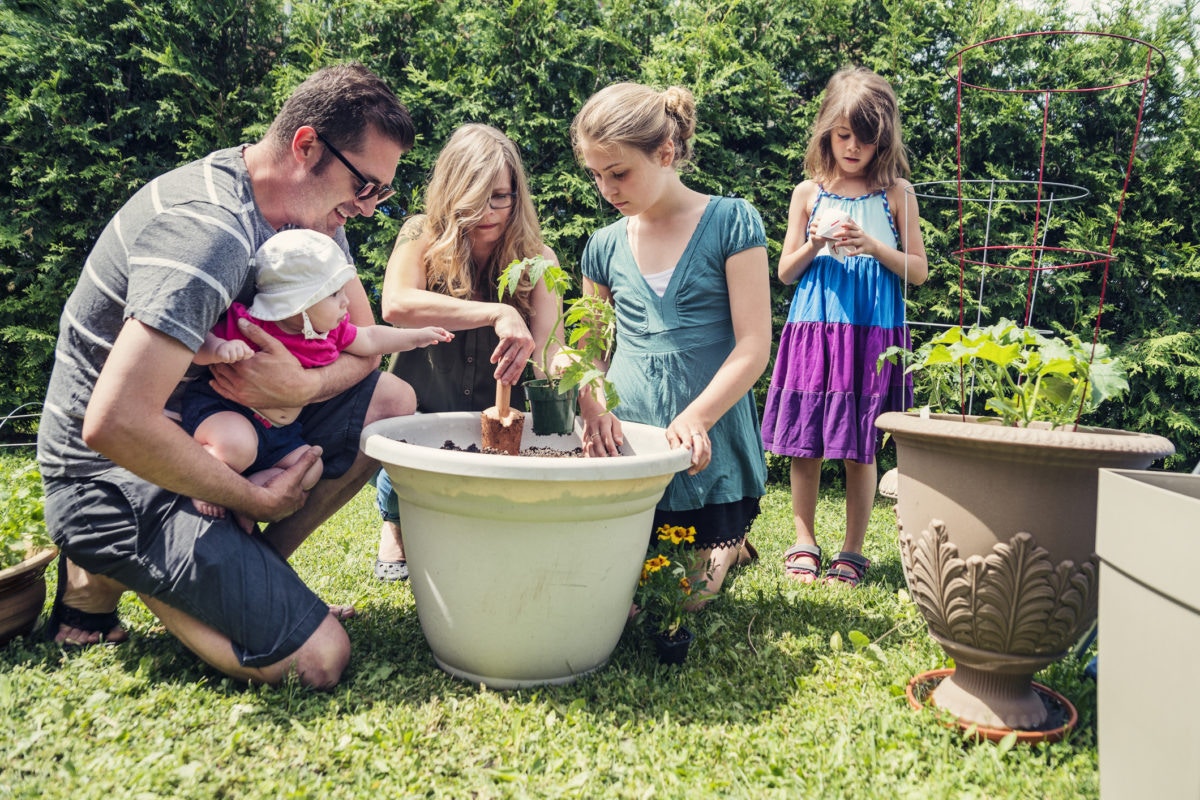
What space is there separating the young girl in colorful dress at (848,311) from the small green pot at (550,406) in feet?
3.80

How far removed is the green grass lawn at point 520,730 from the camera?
4.97 feet

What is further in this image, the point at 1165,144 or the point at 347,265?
the point at 1165,144

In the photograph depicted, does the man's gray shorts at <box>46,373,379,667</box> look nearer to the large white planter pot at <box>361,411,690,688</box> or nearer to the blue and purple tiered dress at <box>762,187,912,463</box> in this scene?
the large white planter pot at <box>361,411,690,688</box>

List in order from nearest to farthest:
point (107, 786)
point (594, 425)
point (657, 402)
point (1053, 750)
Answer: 1. point (107, 786)
2. point (1053, 750)
3. point (594, 425)
4. point (657, 402)

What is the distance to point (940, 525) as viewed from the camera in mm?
1656

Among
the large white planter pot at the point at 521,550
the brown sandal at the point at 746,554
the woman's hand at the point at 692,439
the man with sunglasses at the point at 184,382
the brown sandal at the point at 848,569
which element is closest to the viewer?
the man with sunglasses at the point at 184,382

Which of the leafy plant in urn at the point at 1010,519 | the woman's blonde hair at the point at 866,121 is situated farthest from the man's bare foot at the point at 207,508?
the woman's blonde hair at the point at 866,121

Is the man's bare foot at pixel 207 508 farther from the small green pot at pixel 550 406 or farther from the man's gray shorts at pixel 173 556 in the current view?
the small green pot at pixel 550 406

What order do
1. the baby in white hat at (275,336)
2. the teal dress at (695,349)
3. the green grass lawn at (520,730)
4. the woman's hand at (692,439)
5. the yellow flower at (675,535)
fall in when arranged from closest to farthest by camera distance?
the green grass lawn at (520,730) < the baby in white hat at (275,336) < the woman's hand at (692,439) < the yellow flower at (675,535) < the teal dress at (695,349)

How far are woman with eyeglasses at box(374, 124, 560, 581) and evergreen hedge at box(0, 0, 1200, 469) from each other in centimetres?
157

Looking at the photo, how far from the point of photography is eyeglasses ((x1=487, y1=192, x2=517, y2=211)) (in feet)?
8.98

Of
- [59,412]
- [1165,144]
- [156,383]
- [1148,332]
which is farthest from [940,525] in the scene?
[1165,144]

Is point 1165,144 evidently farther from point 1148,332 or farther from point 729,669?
point 729,669

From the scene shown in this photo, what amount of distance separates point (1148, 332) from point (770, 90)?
96.7 inches
